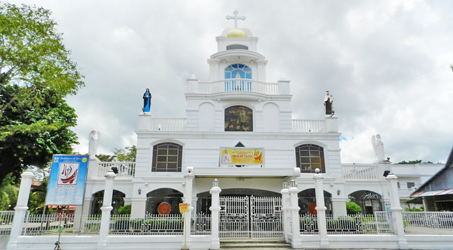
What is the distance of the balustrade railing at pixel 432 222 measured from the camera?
11023 millimetres

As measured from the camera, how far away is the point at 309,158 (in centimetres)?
1625

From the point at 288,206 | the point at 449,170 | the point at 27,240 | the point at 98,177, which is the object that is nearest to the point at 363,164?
the point at 449,170

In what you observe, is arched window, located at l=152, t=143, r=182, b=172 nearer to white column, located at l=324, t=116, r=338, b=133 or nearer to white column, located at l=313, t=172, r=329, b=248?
white column, located at l=313, t=172, r=329, b=248

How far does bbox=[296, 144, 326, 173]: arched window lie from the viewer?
16094mm

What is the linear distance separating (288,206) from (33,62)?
39.1 feet

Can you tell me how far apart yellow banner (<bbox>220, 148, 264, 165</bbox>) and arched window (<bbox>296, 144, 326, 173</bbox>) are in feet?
7.43

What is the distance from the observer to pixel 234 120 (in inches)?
665

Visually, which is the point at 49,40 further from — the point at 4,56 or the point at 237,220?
the point at 237,220

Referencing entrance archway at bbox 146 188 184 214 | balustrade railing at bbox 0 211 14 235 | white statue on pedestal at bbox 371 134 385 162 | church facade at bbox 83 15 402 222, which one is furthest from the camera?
white statue on pedestal at bbox 371 134 385 162

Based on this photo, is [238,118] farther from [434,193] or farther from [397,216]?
[434,193]

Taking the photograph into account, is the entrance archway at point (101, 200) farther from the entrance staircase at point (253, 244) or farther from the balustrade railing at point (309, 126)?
the balustrade railing at point (309, 126)

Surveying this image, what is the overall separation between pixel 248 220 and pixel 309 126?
7822 millimetres

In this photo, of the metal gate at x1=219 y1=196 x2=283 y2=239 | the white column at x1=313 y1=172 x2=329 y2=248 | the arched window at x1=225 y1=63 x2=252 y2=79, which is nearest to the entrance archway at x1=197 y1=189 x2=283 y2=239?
the metal gate at x1=219 y1=196 x2=283 y2=239

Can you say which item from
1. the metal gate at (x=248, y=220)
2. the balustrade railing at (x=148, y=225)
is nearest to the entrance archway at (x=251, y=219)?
the metal gate at (x=248, y=220)
